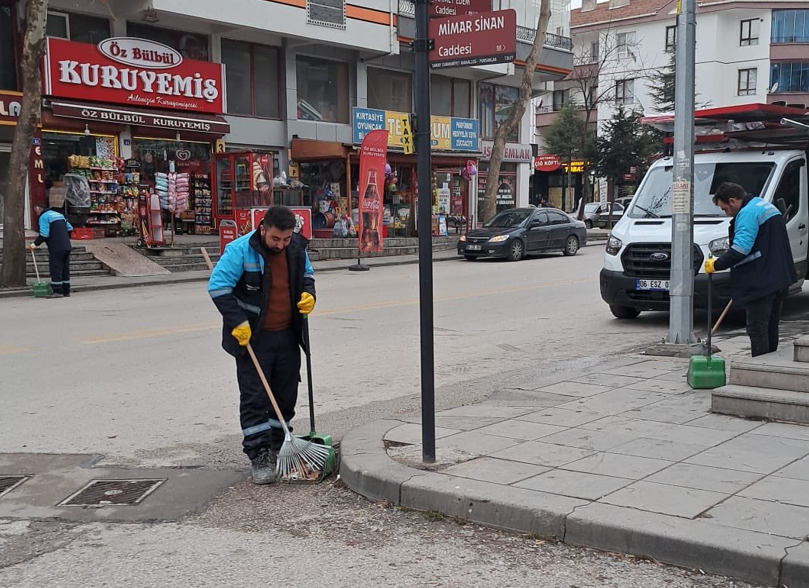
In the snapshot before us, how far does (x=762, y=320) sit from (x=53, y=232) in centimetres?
1300

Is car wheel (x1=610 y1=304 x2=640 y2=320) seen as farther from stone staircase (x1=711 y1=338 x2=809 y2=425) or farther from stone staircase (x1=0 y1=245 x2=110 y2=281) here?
stone staircase (x1=0 y1=245 x2=110 y2=281)

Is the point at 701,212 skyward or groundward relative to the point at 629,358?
skyward

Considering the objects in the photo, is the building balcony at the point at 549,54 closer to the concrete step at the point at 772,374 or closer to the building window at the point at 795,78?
the building window at the point at 795,78

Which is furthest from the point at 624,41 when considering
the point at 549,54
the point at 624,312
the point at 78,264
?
the point at 624,312

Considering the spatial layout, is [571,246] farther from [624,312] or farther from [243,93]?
[624,312]

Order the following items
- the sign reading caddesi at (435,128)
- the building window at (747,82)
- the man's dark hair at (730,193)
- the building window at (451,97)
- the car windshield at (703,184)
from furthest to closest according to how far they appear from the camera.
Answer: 1. the building window at (747,82)
2. the building window at (451,97)
3. the sign reading caddesi at (435,128)
4. the car windshield at (703,184)
5. the man's dark hair at (730,193)

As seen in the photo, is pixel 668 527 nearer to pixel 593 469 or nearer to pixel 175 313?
pixel 593 469

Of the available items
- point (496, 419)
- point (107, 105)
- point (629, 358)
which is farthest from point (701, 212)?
point (107, 105)

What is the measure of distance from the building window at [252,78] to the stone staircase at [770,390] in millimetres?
21895

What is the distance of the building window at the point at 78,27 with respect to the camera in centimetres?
2194

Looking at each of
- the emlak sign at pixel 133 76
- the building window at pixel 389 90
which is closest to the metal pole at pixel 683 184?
the emlak sign at pixel 133 76

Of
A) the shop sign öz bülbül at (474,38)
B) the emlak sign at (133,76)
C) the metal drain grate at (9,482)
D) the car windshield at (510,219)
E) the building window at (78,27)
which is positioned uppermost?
the building window at (78,27)

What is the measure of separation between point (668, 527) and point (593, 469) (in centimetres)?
98

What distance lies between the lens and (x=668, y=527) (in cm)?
412
